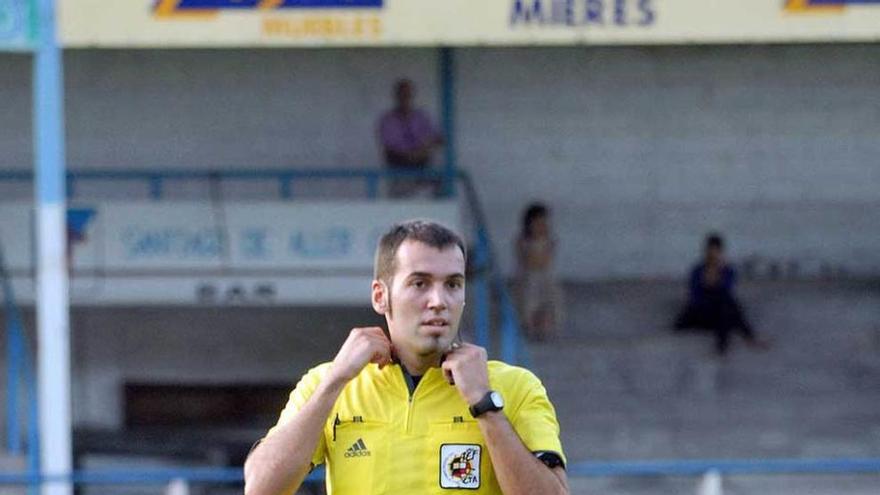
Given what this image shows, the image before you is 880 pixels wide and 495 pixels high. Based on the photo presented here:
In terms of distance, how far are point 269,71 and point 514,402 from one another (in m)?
11.9

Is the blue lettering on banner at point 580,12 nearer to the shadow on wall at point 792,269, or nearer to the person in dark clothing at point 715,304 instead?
the person in dark clothing at point 715,304

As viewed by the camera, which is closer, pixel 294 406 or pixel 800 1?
pixel 294 406

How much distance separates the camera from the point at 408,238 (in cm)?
389

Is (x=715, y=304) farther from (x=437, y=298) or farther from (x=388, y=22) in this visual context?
(x=437, y=298)

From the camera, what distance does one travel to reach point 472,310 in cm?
1364

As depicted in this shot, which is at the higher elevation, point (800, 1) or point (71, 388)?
point (800, 1)

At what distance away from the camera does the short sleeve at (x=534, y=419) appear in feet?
12.7

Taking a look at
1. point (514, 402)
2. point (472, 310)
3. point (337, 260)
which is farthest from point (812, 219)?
point (514, 402)

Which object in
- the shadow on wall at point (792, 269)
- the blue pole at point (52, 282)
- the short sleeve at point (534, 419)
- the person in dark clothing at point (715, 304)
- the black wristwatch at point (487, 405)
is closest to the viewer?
the black wristwatch at point (487, 405)

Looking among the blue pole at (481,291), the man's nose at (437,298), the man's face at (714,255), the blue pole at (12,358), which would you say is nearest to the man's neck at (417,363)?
the man's nose at (437,298)

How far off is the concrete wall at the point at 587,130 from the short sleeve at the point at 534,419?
11617mm

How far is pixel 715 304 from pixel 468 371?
418 inches

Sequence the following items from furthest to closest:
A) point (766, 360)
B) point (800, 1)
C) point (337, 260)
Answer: point (766, 360) → point (337, 260) → point (800, 1)

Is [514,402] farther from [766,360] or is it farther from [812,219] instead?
[812,219]
